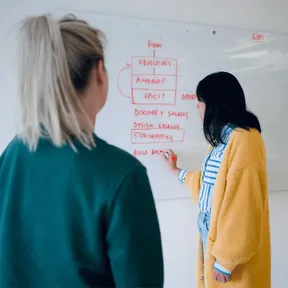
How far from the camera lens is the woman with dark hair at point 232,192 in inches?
50.3

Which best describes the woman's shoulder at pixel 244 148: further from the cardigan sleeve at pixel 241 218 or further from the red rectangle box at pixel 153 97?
the red rectangle box at pixel 153 97

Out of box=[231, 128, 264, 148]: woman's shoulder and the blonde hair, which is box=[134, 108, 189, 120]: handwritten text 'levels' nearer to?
box=[231, 128, 264, 148]: woman's shoulder

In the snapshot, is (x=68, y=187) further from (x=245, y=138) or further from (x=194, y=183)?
(x=194, y=183)

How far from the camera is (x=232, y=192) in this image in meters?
1.29

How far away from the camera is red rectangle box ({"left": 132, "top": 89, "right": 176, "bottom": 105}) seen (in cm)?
162

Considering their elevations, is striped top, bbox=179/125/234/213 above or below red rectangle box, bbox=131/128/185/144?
below

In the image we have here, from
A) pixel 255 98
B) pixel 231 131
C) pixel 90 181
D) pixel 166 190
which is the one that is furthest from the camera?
pixel 255 98

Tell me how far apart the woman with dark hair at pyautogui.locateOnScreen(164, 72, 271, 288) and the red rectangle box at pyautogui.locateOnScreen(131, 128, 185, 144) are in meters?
0.28

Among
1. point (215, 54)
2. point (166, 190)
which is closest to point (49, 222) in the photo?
point (166, 190)

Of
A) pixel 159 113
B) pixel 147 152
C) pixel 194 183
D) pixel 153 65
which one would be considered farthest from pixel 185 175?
pixel 153 65

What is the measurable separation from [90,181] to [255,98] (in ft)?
5.03

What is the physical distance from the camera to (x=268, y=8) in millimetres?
1900

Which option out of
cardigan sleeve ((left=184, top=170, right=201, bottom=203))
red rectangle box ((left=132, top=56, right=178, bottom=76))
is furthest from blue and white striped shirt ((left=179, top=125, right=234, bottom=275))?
red rectangle box ((left=132, top=56, right=178, bottom=76))

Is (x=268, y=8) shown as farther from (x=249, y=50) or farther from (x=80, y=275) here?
(x=80, y=275)
